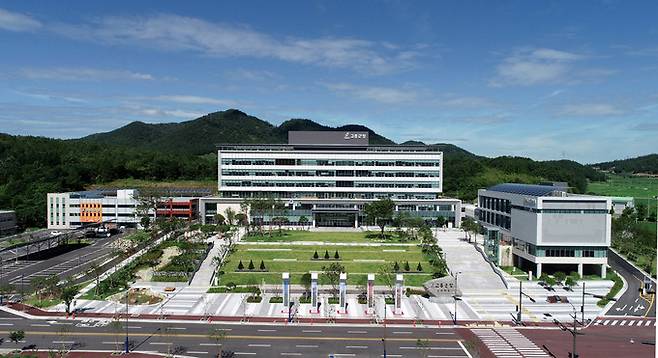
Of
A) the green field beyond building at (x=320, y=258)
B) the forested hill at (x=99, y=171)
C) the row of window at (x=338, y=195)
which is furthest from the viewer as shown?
the forested hill at (x=99, y=171)

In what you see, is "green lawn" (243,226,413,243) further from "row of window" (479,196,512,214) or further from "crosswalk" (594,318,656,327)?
"crosswalk" (594,318,656,327)

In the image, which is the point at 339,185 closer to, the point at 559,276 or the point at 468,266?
the point at 468,266

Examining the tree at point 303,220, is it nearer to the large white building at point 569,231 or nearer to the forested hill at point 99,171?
the forested hill at point 99,171

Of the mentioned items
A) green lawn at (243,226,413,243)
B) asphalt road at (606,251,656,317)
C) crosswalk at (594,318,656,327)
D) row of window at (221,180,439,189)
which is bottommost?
crosswalk at (594,318,656,327)

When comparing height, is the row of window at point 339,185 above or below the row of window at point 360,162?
below

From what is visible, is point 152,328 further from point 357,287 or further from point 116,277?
point 357,287

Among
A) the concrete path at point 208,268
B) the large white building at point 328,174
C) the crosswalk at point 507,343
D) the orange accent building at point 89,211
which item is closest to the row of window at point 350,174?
the large white building at point 328,174

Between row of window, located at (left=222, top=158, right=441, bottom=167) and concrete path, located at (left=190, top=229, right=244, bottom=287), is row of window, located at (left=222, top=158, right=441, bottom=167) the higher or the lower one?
the higher one

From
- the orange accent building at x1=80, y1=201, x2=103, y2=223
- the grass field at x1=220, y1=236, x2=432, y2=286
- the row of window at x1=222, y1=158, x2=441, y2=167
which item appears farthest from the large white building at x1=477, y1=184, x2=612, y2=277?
the orange accent building at x1=80, y1=201, x2=103, y2=223
